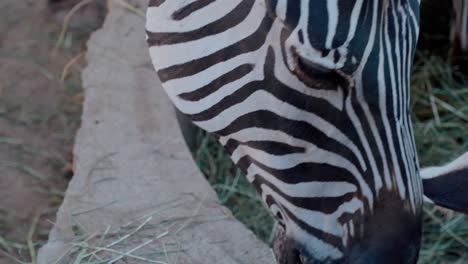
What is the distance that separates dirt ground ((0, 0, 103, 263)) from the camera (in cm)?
353

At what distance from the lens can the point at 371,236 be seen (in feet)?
6.57

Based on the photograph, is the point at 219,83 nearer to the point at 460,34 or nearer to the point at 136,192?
the point at 136,192

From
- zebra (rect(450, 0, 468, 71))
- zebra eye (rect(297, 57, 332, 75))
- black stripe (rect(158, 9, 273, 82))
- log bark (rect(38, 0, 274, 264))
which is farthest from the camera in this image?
zebra (rect(450, 0, 468, 71))

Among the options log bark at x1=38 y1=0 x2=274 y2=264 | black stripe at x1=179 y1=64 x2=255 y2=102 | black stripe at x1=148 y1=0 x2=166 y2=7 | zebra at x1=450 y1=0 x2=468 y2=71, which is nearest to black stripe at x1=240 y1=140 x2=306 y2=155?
black stripe at x1=179 y1=64 x2=255 y2=102

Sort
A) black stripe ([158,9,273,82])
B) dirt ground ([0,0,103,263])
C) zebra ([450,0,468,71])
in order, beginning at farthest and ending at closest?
zebra ([450,0,468,71]), dirt ground ([0,0,103,263]), black stripe ([158,9,273,82])

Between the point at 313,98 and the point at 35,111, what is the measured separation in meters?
2.45

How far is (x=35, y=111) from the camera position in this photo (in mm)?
4152

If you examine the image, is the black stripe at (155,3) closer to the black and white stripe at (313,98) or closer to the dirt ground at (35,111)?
the black and white stripe at (313,98)

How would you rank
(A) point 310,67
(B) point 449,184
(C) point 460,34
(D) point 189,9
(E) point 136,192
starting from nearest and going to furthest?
(A) point 310,67 → (D) point 189,9 → (B) point 449,184 → (E) point 136,192 → (C) point 460,34

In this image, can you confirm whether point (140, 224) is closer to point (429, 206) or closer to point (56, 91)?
point (429, 206)

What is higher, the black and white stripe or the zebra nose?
the black and white stripe

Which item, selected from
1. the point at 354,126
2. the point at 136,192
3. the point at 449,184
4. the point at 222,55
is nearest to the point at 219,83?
the point at 222,55

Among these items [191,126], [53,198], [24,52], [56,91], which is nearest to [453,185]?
[191,126]

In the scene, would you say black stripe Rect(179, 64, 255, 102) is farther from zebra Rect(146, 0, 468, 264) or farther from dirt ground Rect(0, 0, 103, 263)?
dirt ground Rect(0, 0, 103, 263)
